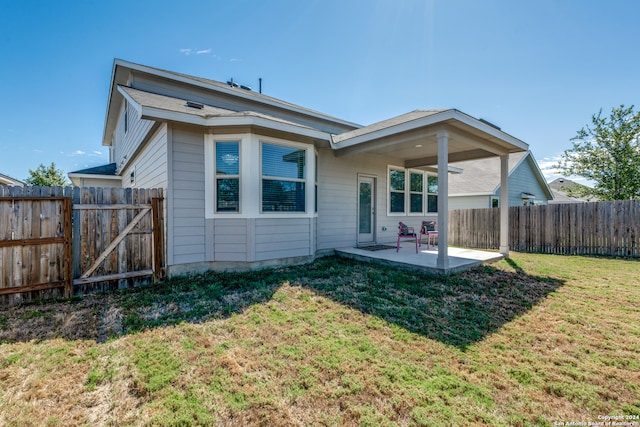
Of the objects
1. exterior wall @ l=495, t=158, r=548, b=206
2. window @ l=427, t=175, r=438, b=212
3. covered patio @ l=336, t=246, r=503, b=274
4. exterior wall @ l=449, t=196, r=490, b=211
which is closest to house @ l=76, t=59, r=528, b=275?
covered patio @ l=336, t=246, r=503, b=274

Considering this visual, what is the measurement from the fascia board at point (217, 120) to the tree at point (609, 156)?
1573 cm

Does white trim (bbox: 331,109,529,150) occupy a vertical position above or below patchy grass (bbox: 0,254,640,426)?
above

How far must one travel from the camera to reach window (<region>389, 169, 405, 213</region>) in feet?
30.5

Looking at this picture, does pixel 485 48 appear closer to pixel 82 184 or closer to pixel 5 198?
pixel 5 198

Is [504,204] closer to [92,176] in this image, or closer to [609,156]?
[609,156]

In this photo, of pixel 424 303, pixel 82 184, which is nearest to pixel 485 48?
pixel 424 303

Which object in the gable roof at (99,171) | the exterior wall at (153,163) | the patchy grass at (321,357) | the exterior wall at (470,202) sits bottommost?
the patchy grass at (321,357)

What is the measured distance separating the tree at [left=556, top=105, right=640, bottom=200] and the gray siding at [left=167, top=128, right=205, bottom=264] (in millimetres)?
17760

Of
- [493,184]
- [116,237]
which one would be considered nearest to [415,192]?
[493,184]

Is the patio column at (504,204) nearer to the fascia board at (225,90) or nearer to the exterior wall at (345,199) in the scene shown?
the exterior wall at (345,199)

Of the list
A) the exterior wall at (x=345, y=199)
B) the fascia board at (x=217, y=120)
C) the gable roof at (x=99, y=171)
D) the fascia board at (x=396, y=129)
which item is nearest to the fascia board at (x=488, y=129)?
the fascia board at (x=396, y=129)

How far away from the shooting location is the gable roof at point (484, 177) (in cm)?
1478

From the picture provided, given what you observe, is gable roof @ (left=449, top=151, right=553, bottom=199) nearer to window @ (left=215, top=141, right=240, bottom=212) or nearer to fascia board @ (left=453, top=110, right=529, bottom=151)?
fascia board @ (left=453, top=110, right=529, bottom=151)

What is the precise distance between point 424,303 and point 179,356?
3246mm
